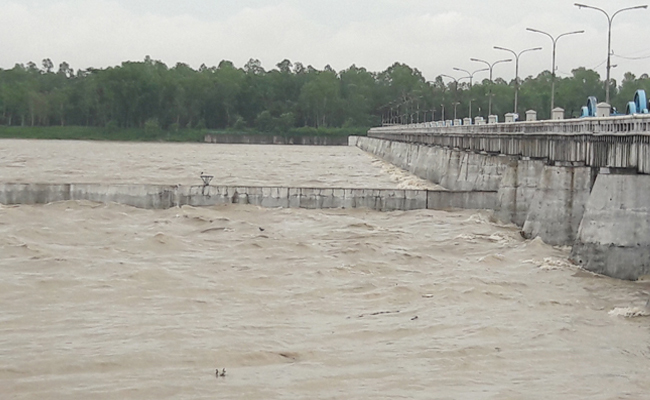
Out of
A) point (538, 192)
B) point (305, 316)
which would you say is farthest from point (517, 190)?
point (305, 316)

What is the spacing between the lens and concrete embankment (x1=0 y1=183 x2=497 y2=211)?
51469 mm

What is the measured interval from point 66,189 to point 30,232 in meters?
11.3

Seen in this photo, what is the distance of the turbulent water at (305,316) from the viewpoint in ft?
62.4

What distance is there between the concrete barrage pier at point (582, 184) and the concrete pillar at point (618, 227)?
33 mm

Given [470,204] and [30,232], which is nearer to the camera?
[30,232]

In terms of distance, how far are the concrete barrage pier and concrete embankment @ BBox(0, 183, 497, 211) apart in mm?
4354

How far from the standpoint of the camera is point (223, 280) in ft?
99.4

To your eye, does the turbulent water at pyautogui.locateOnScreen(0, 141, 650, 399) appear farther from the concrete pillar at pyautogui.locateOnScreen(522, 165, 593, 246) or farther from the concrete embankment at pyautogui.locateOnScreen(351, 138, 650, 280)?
the concrete pillar at pyautogui.locateOnScreen(522, 165, 593, 246)

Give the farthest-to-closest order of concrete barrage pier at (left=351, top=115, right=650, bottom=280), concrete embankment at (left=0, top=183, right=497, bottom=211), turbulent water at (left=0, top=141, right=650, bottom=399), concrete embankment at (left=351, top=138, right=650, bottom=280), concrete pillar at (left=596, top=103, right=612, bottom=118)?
concrete embankment at (left=0, top=183, right=497, bottom=211), concrete pillar at (left=596, top=103, right=612, bottom=118), concrete barrage pier at (left=351, top=115, right=650, bottom=280), concrete embankment at (left=351, top=138, right=650, bottom=280), turbulent water at (left=0, top=141, right=650, bottom=399)

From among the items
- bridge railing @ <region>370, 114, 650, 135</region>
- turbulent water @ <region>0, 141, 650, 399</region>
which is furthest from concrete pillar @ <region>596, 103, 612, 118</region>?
turbulent water @ <region>0, 141, 650, 399</region>

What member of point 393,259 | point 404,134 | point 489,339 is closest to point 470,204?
point 393,259

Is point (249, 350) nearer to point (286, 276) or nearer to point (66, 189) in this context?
point (286, 276)

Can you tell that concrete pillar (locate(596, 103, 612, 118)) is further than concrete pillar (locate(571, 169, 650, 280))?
Yes

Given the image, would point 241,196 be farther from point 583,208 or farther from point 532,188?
point 583,208
